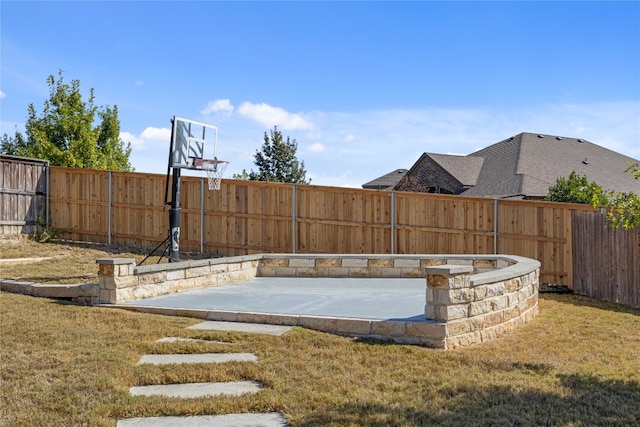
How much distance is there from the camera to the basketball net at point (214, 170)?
11867mm

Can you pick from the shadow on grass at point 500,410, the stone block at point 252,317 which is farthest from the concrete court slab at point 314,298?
the shadow on grass at point 500,410

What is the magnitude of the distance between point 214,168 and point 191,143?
2.78 ft

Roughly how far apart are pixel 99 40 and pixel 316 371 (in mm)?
12361

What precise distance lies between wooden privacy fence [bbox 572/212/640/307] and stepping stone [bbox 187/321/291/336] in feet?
23.2

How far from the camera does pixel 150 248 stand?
51.0 ft

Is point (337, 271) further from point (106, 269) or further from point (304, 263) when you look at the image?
point (106, 269)

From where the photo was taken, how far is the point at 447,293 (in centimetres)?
589

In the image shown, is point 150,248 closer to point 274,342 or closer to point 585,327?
point 274,342

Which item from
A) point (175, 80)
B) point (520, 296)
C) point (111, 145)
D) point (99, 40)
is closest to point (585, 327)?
point (520, 296)

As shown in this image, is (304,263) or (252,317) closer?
(252,317)

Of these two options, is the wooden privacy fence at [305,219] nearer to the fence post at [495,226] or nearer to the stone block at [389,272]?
the fence post at [495,226]

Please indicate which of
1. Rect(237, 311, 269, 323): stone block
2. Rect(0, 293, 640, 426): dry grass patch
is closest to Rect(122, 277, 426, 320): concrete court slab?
Rect(237, 311, 269, 323): stone block

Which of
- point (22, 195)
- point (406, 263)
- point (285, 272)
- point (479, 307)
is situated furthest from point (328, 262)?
point (22, 195)

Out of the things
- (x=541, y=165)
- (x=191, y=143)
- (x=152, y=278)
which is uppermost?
(x=541, y=165)
